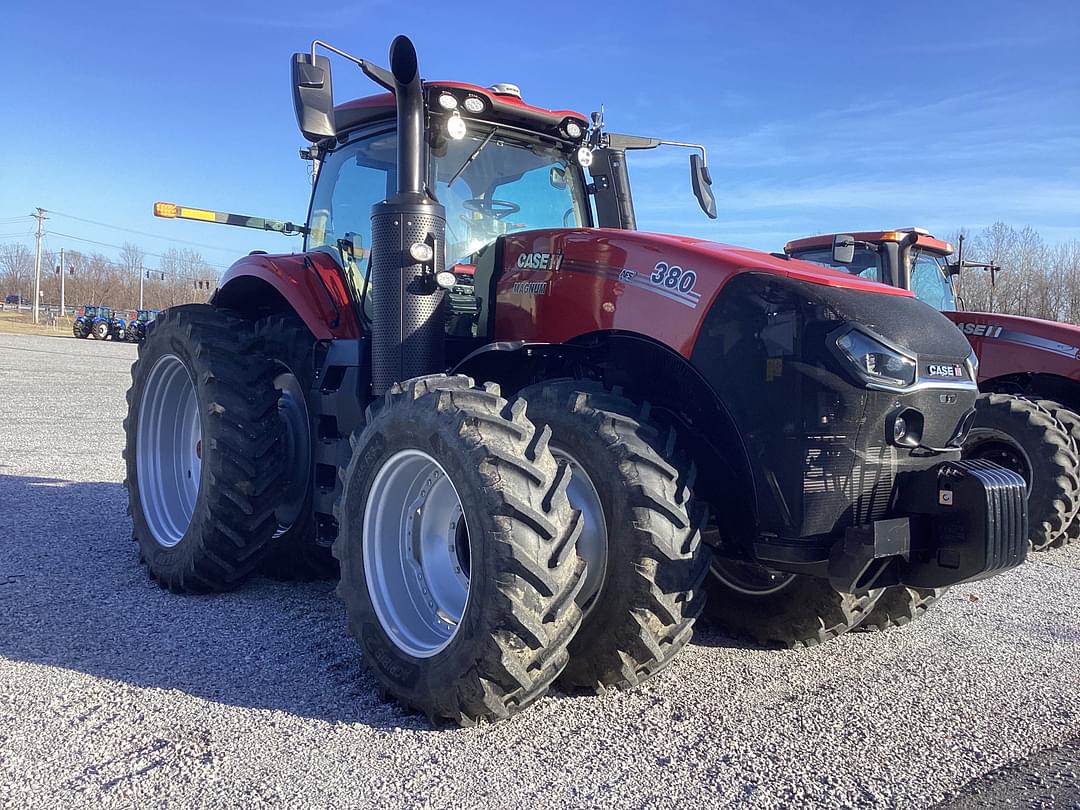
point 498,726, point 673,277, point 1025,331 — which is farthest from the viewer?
point 1025,331

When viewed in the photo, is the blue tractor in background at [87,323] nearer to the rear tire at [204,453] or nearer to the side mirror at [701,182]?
the rear tire at [204,453]

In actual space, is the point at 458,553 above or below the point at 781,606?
above

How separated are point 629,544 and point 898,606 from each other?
1683 millimetres

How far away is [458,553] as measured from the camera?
3.32 metres

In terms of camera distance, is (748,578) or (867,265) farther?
(867,265)

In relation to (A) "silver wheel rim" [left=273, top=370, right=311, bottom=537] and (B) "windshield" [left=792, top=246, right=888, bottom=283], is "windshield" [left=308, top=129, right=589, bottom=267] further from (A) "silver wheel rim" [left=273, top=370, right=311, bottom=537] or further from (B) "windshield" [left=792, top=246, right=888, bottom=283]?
(B) "windshield" [left=792, top=246, right=888, bottom=283]

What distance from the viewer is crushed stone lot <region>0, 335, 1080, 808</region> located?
98.7 inches

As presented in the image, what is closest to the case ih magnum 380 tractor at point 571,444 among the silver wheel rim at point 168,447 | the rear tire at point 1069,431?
the silver wheel rim at point 168,447

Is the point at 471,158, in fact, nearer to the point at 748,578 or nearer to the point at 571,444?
the point at 571,444

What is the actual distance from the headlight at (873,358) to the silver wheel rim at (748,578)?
1.13 metres

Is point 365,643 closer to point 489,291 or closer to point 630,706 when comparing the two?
point 630,706

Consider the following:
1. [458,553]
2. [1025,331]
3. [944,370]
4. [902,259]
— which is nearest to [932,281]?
[902,259]

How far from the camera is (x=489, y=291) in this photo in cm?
397

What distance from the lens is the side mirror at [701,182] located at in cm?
467
